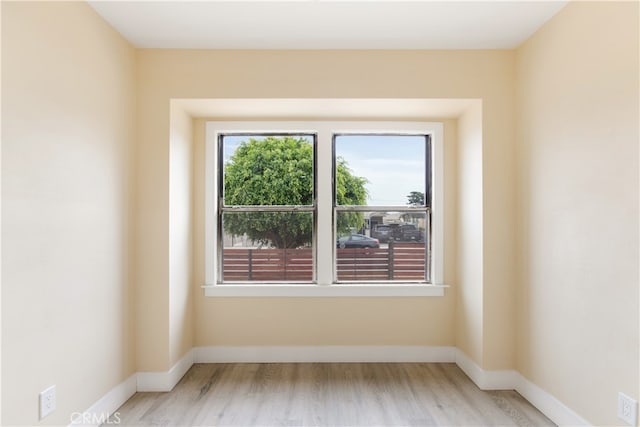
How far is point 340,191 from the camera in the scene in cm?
369

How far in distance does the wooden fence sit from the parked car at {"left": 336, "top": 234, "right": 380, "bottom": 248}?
0.12 feet

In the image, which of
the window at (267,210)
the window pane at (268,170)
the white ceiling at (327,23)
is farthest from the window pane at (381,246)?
the white ceiling at (327,23)

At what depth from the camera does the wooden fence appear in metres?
3.66

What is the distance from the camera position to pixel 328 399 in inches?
111
